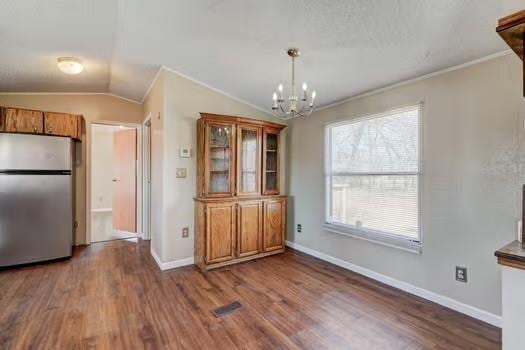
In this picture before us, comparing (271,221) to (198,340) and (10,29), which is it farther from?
(10,29)

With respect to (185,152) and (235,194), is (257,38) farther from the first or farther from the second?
(235,194)

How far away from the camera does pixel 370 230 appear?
3.07m

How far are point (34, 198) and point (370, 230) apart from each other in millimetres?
4204

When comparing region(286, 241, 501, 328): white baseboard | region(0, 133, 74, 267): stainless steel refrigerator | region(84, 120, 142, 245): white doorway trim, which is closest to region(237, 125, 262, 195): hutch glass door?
region(286, 241, 501, 328): white baseboard

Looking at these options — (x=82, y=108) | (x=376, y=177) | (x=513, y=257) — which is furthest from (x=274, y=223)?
(x=82, y=108)

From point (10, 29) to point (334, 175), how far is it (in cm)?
367

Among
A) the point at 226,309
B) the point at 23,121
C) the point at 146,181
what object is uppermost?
the point at 23,121

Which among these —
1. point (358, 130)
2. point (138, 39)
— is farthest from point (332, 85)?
point (138, 39)

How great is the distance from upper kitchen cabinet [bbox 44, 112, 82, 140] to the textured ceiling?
0.52 metres

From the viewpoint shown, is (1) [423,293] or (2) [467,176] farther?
(1) [423,293]

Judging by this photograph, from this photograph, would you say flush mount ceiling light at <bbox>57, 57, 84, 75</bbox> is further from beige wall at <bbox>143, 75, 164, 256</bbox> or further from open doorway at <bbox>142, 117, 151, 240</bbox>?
open doorway at <bbox>142, 117, 151, 240</bbox>

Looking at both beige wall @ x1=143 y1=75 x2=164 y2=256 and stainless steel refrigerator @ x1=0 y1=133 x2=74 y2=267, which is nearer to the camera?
stainless steel refrigerator @ x1=0 y1=133 x2=74 y2=267

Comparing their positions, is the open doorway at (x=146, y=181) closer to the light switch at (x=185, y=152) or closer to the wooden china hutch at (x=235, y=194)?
the light switch at (x=185, y=152)

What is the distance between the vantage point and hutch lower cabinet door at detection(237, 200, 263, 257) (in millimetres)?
3449
